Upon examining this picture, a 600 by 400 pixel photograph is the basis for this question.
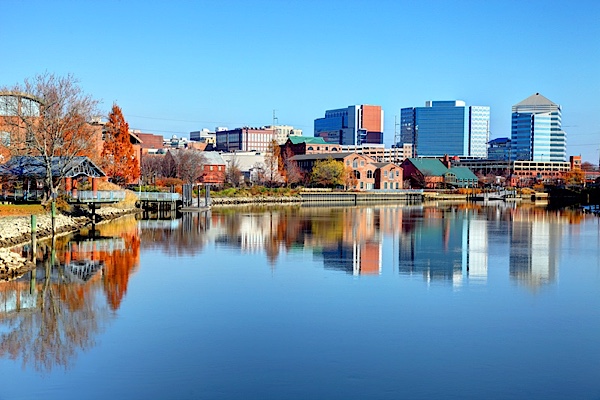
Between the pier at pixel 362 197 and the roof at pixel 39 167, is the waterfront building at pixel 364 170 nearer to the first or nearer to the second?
the pier at pixel 362 197

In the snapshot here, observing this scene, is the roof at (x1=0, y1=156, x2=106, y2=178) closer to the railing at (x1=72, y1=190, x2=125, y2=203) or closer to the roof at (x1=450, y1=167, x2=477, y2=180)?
the railing at (x1=72, y1=190, x2=125, y2=203)

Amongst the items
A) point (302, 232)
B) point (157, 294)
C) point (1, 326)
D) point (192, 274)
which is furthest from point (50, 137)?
point (1, 326)

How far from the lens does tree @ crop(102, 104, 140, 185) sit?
63.5m

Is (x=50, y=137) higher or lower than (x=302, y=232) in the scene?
higher

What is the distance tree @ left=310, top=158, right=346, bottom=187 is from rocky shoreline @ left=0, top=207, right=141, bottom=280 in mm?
Answer: 54283

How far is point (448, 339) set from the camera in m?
15.0

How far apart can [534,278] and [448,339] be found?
32.6 ft

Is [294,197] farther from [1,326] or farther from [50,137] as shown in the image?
[1,326]

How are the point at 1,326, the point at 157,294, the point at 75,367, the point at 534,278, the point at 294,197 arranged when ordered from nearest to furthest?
1. the point at 75,367
2. the point at 1,326
3. the point at 157,294
4. the point at 534,278
5. the point at 294,197

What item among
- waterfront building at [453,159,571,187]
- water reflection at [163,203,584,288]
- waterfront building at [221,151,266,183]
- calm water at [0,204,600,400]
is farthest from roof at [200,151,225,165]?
waterfront building at [453,159,571,187]

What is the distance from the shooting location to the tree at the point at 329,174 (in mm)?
101062

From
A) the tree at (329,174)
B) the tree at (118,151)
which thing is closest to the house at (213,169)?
the tree at (329,174)

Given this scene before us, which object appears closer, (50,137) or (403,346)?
(403,346)

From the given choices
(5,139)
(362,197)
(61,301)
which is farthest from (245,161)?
(61,301)
